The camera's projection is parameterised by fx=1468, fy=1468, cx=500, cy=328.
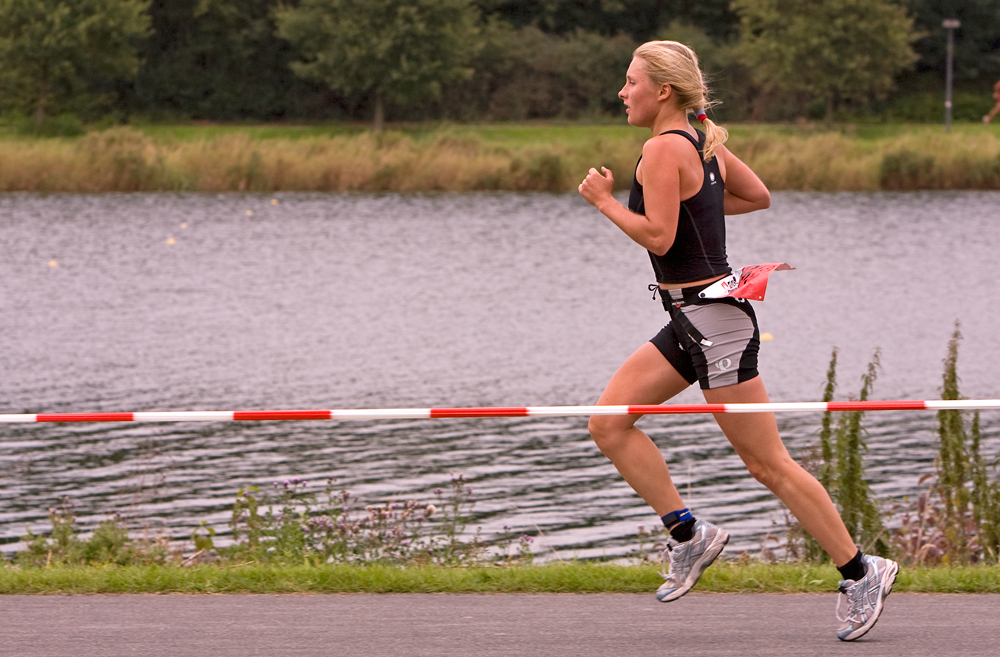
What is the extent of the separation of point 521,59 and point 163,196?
114ft

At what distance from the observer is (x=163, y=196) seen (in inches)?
1592

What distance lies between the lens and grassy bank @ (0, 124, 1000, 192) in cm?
4025

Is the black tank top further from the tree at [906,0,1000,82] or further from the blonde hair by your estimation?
the tree at [906,0,1000,82]

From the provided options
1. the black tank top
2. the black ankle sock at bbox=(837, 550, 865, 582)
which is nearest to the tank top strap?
the black tank top

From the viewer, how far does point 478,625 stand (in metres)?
5.04

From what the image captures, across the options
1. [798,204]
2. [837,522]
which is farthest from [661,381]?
[798,204]

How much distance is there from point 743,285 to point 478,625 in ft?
4.84

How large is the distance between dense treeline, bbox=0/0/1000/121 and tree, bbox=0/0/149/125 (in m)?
0.19

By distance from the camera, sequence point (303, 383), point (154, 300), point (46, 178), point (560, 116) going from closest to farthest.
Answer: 1. point (303, 383)
2. point (154, 300)
3. point (46, 178)
4. point (560, 116)

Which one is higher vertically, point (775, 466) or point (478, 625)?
point (775, 466)

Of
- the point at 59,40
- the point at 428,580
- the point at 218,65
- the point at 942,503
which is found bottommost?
→ the point at 218,65

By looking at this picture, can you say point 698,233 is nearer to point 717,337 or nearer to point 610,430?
point 717,337

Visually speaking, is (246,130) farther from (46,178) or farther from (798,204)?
(798,204)

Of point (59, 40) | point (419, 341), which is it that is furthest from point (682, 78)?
point (59, 40)
